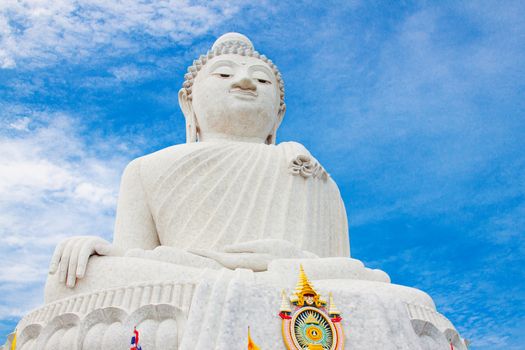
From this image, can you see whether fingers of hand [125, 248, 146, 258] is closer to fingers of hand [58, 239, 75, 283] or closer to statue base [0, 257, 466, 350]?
statue base [0, 257, 466, 350]

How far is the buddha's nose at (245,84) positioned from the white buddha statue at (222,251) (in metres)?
0.02

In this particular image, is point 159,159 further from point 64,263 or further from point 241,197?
point 64,263

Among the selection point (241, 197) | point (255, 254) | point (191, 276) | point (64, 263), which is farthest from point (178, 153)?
point (191, 276)

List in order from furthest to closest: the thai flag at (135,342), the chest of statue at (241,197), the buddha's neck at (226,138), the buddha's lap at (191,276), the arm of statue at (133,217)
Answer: the buddha's neck at (226,138) → the arm of statue at (133,217) → the chest of statue at (241,197) → the buddha's lap at (191,276) → the thai flag at (135,342)

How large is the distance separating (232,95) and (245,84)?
0.19m

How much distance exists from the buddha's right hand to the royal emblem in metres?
1.74

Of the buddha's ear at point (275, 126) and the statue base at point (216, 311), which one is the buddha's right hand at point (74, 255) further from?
the buddha's ear at point (275, 126)

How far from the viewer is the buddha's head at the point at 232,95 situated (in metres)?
6.95

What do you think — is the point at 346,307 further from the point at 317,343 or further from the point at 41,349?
the point at 41,349

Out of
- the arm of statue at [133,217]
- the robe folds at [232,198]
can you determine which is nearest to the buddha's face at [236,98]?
the robe folds at [232,198]

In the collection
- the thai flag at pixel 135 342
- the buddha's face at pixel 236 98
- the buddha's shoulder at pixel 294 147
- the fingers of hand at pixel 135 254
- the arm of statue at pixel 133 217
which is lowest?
the thai flag at pixel 135 342

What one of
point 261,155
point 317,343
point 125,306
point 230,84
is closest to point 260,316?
point 317,343

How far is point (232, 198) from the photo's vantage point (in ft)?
19.6

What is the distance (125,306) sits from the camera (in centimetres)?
411
